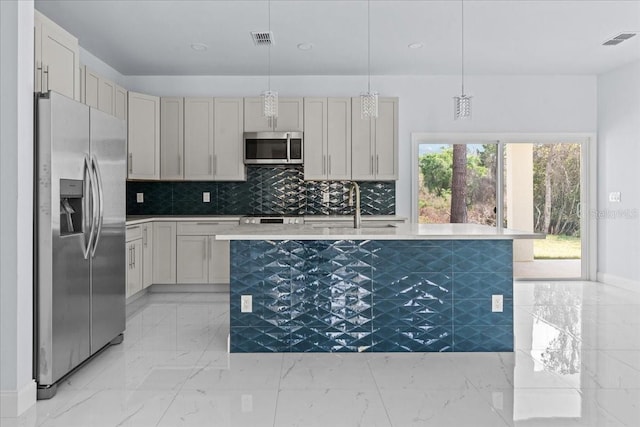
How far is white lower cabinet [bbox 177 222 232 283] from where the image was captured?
556 cm

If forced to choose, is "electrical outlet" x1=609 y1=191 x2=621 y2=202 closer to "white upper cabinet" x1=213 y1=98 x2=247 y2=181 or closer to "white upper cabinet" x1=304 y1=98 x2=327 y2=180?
"white upper cabinet" x1=304 y1=98 x2=327 y2=180

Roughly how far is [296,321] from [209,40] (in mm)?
3025

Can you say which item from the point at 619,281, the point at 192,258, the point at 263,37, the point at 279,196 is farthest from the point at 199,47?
the point at 619,281

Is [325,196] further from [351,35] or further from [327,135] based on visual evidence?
[351,35]

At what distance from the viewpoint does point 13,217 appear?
97.3 inches

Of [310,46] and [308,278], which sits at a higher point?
[310,46]

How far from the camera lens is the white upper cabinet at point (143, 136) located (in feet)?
17.9

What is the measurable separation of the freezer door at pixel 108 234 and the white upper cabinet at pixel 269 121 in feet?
7.45

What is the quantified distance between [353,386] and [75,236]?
1.89 metres

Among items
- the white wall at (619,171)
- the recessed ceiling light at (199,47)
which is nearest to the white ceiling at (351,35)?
the recessed ceiling light at (199,47)

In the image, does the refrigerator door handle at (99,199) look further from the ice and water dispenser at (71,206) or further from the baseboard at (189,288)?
the baseboard at (189,288)

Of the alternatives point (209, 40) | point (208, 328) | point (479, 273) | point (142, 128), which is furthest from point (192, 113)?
point (479, 273)

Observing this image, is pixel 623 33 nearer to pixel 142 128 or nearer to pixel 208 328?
pixel 208 328

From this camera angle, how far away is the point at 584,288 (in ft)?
19.0
